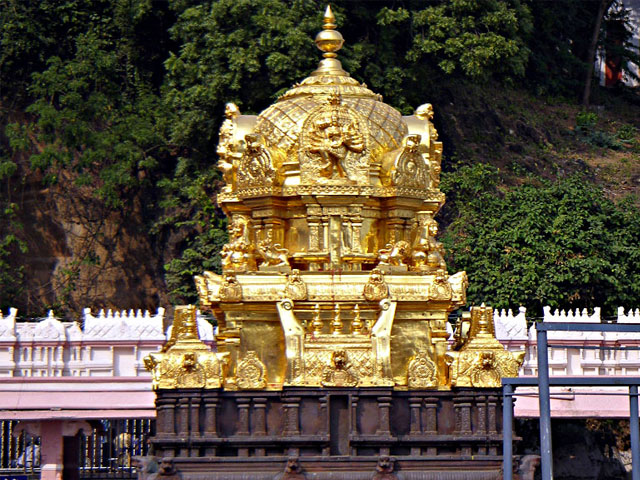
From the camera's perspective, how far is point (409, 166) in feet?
56.6

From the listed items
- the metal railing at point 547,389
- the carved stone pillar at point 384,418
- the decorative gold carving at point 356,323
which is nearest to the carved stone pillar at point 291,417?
the carved stone pillar at point 384,418

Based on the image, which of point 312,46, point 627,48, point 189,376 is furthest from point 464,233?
point 189,376

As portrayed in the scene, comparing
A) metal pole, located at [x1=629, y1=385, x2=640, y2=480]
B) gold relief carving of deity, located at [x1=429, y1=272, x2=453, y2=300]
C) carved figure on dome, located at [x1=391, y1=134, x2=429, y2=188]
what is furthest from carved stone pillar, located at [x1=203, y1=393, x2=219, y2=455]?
metal pole, located at [x1=629, y1=385, x2=640, y2=480]

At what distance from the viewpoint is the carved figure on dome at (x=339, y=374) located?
51.9 feet

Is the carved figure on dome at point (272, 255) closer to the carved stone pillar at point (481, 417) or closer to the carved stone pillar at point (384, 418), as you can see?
the carved stone pillar at point (384, 418)

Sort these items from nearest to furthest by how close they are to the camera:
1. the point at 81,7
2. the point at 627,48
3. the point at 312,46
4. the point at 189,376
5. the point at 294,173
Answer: the point at 189,376, the point at 294,173, the point at 312,46, the point at 81,7, the point at 627,48

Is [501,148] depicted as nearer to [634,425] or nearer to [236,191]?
[236,191]

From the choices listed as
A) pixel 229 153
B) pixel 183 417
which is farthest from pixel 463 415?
pixel 229 153

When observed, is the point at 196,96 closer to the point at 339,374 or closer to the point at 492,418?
the point at 339,374

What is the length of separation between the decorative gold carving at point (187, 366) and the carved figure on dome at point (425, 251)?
2429 millimetres

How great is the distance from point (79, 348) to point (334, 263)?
25.6 ft

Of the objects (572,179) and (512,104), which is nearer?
(572,179)

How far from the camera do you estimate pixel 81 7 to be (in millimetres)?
34375

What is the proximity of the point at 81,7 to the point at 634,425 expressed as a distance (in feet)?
73.9
